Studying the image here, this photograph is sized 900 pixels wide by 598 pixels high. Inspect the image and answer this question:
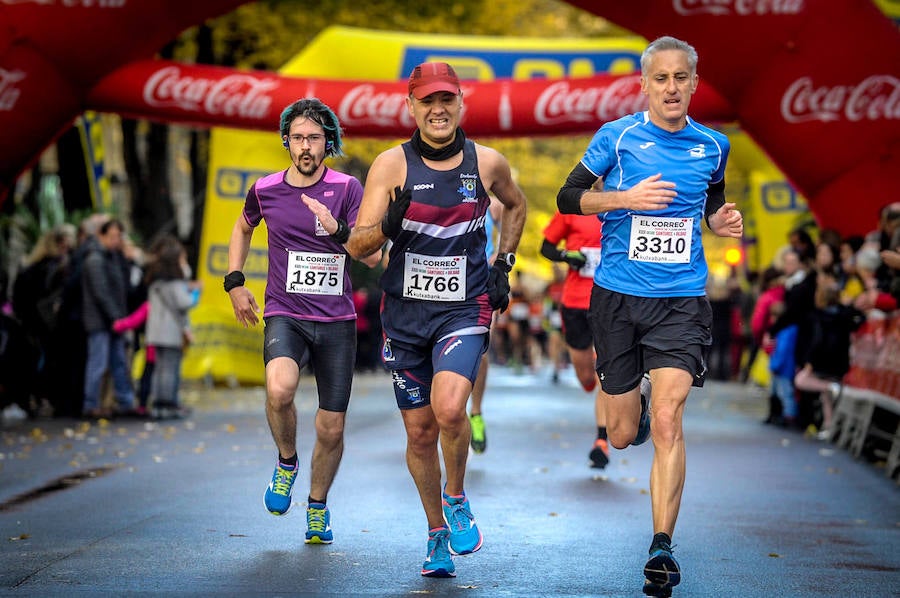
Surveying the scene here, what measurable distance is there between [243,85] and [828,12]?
7060 millimetres

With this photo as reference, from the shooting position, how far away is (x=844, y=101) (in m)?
15.6

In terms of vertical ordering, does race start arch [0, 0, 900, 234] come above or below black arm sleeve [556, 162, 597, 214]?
above

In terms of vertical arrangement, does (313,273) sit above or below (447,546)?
above

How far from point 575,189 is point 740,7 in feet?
31.9

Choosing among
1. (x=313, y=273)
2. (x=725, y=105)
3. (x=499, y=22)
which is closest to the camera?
(x=313, y=273)

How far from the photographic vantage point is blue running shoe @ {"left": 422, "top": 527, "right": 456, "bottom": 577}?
6391 millimetres

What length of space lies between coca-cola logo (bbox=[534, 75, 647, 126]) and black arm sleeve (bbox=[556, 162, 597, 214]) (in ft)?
36.5

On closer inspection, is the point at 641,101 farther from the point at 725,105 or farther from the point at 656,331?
the point at 656,331

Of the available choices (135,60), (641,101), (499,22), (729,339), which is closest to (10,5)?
(135,60)

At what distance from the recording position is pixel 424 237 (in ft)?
21.4

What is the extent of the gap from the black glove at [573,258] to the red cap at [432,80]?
4.58 m

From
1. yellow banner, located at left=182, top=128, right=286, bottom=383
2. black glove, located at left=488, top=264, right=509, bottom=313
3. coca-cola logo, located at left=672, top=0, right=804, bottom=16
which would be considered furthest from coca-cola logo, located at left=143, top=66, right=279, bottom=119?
black glove, located at left=488, top=264, right=509, bottom=313

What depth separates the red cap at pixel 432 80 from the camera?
6.37m

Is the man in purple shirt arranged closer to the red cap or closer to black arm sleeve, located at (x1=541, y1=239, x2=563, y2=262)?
the red cap
